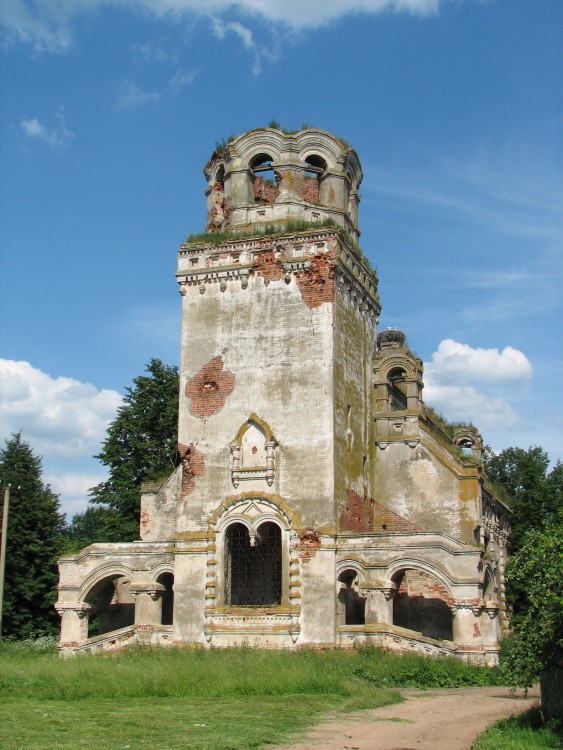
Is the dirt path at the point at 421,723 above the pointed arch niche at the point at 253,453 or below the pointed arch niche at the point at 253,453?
below

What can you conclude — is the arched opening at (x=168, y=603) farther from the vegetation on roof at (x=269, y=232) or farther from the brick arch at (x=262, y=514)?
the vegetation on roof at (x=269, y=232)

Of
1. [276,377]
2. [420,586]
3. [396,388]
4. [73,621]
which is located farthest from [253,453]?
[396,388]

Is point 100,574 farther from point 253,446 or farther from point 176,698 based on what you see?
point 176,698

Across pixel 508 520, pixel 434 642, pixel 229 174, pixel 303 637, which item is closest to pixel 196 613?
pixel 303 637

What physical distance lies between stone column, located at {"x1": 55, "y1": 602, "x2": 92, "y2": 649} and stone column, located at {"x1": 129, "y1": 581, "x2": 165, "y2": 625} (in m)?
1.43

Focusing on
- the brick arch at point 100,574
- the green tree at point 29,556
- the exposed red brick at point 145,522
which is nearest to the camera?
the brick arch at point 100,574

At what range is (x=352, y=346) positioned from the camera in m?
27.3

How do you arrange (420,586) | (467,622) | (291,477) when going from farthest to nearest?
(420,586) < (291,477) < (467,622)

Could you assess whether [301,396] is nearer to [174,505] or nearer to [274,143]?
[174,505]

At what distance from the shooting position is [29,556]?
3547 cm

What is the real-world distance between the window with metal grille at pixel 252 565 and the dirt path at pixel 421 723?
6.80 m

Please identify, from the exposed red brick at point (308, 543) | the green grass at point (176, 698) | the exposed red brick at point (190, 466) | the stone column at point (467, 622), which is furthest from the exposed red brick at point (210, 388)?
the stone column at point (467, 622)

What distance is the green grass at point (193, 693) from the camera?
42.1 ft

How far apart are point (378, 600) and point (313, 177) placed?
12604mm
